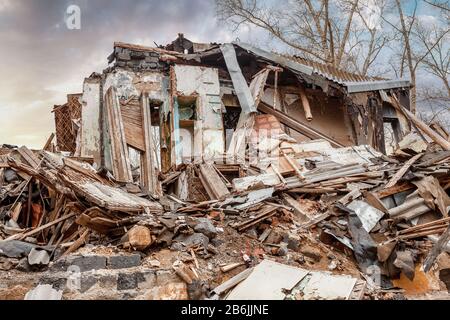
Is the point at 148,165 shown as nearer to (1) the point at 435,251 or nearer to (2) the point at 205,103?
(2) the point at 205,103

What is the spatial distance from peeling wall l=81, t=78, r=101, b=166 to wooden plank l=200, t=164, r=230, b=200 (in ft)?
13.3

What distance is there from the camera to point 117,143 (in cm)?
856

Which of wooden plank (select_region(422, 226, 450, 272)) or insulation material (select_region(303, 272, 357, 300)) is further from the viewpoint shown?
wooden plank (select_region(422, 226, 450, 272))

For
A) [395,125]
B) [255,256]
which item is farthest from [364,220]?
A: [395,125]

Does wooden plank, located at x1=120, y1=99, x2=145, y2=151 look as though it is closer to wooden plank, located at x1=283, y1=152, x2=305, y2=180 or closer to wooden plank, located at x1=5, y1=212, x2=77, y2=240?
wooden plank, located at x1=283, y1=152, x2=305, y2=180

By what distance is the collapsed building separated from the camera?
4160mm

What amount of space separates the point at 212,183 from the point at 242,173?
4.08 feet

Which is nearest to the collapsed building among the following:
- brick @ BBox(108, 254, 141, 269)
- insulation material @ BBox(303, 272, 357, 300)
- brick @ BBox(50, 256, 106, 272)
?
insulation material @ BBox(303, 272, 357, 300)

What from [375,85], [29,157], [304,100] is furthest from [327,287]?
[375,85]

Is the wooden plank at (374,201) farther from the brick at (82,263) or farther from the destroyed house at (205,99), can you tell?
the destroyed house at (205,99)
